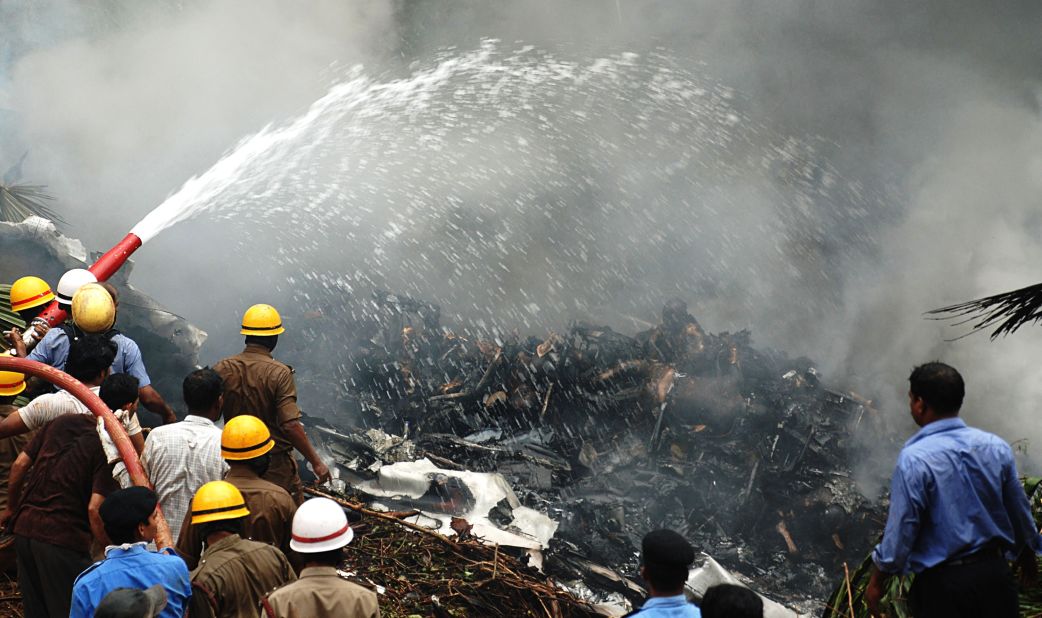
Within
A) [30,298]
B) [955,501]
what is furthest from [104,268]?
[955,501]

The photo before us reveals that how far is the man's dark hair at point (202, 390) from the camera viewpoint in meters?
3.51

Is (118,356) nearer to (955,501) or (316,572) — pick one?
(316,572)

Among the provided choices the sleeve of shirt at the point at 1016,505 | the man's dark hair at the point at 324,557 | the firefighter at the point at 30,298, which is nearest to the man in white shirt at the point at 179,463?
the man's dark hair at the point at 324,557

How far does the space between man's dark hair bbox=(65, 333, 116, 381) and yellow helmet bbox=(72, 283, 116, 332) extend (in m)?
0.30

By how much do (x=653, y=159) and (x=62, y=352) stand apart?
32.4 feet

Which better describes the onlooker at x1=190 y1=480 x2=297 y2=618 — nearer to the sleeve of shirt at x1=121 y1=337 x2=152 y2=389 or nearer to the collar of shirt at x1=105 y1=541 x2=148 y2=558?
the collar of shirt at x1=105 y1=541 x2=148 y2=558

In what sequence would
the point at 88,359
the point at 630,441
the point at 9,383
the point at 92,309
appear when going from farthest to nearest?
1. the point at 630,441
2. the point at 92,309
3. the point at 9,383
4. the point at 88,359

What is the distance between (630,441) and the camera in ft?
26.0

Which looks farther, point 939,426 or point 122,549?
point 939,426

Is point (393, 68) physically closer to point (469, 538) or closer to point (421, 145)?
point (421, 145)

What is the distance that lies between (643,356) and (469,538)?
3.86 meters

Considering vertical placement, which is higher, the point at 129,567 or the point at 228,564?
the point at 129,567

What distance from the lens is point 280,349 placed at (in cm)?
984

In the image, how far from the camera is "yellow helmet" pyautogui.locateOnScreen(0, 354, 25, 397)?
12.3ft
